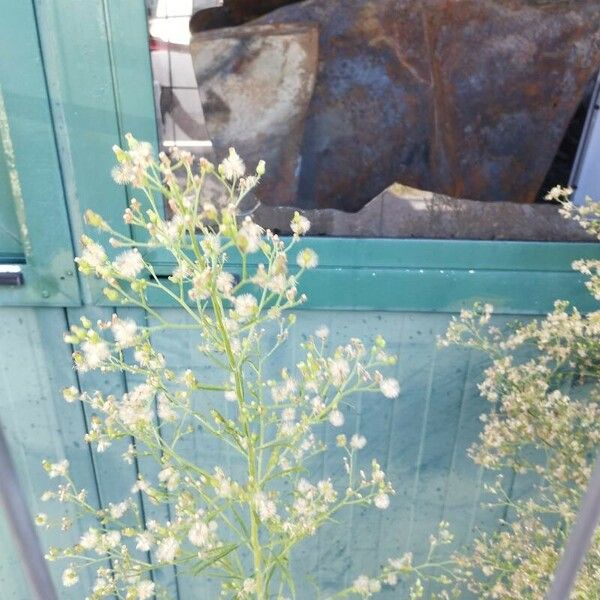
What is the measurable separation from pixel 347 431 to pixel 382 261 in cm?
53

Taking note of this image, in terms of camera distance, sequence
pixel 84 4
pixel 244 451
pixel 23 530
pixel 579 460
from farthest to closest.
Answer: pixel 579 460
pixel 84 4
pixel 244 451
pixel 23 530

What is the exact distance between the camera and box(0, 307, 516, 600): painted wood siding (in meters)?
1.68

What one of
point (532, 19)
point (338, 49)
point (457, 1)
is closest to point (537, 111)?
point (532, 19)

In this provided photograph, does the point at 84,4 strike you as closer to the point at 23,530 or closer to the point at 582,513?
the point at 23,530

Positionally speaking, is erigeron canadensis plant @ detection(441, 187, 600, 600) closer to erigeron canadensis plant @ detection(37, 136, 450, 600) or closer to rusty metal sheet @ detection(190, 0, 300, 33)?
erigeron canadensis plant @ detection(37, 136, 450, 600)

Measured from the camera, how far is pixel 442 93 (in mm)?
1606

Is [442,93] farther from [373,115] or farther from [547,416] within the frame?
[547,416]

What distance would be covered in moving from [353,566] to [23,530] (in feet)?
5.01

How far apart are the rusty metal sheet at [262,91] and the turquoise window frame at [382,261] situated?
7.1 inches

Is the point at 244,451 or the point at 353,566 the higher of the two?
the point at 244,451

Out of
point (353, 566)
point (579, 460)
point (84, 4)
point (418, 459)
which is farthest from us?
point (353, 566)

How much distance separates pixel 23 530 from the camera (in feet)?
2.37

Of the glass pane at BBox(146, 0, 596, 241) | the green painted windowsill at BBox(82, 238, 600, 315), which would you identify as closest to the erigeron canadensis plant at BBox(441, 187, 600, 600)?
the green painted windowsill at BBox(82, 238, 600, 315)

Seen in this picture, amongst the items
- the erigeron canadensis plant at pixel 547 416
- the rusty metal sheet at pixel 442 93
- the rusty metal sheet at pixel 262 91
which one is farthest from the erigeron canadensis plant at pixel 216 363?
the rusty metal sheet at pixel 442 93
